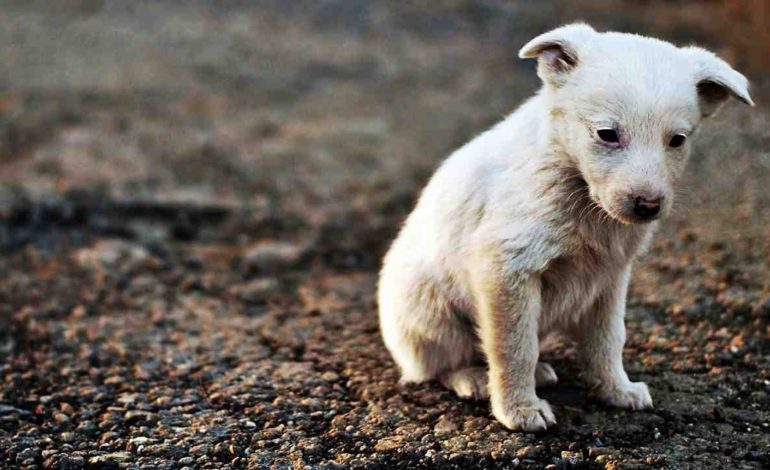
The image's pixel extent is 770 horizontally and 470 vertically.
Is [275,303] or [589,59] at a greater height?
[589,59]

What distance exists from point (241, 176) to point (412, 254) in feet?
13.5

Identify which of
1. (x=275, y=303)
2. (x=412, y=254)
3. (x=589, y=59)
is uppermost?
(x=589, y=59)

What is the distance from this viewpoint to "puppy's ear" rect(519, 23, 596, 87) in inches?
130

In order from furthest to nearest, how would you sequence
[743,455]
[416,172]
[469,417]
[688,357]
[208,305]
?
[416,172] < [208,305] < [688,357] < [469,417] < [743,455]

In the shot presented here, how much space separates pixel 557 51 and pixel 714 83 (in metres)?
0.57

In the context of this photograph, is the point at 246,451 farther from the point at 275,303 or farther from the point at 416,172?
the point at 416,172

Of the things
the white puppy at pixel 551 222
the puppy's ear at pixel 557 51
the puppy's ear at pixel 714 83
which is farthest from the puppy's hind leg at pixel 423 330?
the puppy's ear at pixel 714 83

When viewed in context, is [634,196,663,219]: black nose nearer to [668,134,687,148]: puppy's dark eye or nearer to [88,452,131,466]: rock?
[668,134,687,148]: puppy's dark eye

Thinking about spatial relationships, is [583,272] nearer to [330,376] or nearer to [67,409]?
[330,376]

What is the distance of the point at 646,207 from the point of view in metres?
3.06

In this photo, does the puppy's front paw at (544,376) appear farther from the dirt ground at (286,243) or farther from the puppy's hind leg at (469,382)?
the puppy's hind leg at (469,382)

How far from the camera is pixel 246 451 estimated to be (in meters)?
3.67

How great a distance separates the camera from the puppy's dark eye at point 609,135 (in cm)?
310

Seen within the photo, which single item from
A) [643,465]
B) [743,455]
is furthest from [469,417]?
[743,455]
